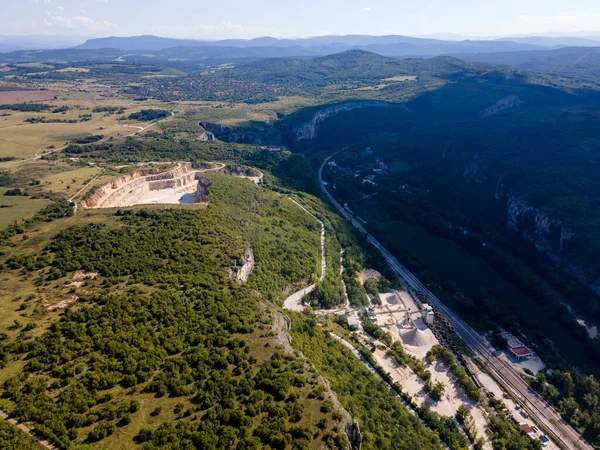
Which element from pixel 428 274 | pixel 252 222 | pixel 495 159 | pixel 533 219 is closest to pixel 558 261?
pixel 533 219

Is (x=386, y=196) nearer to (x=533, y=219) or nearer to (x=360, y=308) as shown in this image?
(x=533, y=219)

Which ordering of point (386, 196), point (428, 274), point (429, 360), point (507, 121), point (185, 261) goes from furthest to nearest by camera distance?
point (507, 121)
point (386, 196)
point (428, 274)
point (429, 360)
point (185, 261)

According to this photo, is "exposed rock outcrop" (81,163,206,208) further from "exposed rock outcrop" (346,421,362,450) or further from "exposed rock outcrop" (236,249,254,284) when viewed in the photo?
"exposed rock outcrop" (346,421,362,450)

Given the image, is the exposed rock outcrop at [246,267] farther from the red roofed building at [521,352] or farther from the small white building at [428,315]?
the red roofed building at [521,352]

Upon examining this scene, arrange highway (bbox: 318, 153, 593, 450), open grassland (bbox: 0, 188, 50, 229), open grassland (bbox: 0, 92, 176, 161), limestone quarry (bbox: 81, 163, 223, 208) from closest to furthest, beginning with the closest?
highway (bbox: 318, 153, 593, 450) < open grassland (bbox: 0, 188, 50, 229) < limestone quarry (bbox: 81, 163, 223, 208) < open grassland (bbox: 0, 92, 176, 161)

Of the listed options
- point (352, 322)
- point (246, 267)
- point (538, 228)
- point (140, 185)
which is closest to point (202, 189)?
point (140, 185)

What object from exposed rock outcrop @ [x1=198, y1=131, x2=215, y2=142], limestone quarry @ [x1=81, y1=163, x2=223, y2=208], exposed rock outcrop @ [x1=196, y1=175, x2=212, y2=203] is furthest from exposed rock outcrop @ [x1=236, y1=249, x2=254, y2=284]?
exposed rock outcrop @ [x1=198, y1=131, x2=215, y2=142]

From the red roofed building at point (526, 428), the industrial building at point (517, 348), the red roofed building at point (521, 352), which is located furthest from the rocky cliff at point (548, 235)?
the red roofed building at point (526, 428)
